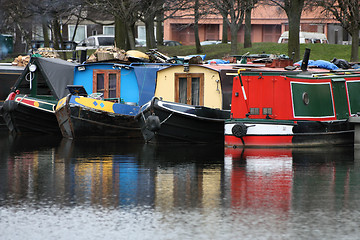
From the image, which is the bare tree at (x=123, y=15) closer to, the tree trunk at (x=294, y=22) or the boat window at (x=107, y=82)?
the tree trunk at (x=294, y=22)

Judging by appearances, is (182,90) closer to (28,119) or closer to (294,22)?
(28,119)

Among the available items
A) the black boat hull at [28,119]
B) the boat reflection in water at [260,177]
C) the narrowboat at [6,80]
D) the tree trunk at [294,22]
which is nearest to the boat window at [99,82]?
the black boat hull at [28,119]

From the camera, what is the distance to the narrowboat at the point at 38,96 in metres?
24.8

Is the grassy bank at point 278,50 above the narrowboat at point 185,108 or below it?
above

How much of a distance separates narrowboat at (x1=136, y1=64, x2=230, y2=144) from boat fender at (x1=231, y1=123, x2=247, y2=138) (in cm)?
182

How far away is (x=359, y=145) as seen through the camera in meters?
20.4

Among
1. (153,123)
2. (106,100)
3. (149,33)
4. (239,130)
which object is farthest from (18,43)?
(239,130)

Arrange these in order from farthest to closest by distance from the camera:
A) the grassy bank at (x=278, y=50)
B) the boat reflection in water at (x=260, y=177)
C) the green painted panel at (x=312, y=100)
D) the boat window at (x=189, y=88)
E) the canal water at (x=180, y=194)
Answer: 1. the grassy bank at (x=278, y=50)
2. the boat window at (x=189, y=88)
3. the green painted panel at (x=312, y=100)
4. the boat reflection in water at (x=260, y=177)
5. the canal water at (x=180, y=194)

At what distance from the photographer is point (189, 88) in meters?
22.9

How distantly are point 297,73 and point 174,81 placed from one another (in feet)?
13.3

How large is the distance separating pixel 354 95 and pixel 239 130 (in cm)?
417

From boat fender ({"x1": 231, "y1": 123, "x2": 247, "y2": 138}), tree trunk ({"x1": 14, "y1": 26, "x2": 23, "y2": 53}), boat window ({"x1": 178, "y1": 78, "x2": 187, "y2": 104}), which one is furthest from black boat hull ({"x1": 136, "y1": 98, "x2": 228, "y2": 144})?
tree trunk ({"x1": 14, "y1": 26, "x2": 23, "y2": 53})

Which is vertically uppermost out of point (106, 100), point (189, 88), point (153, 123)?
point (189, 88)

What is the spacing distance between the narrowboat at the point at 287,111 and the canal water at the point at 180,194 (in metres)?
0.42
